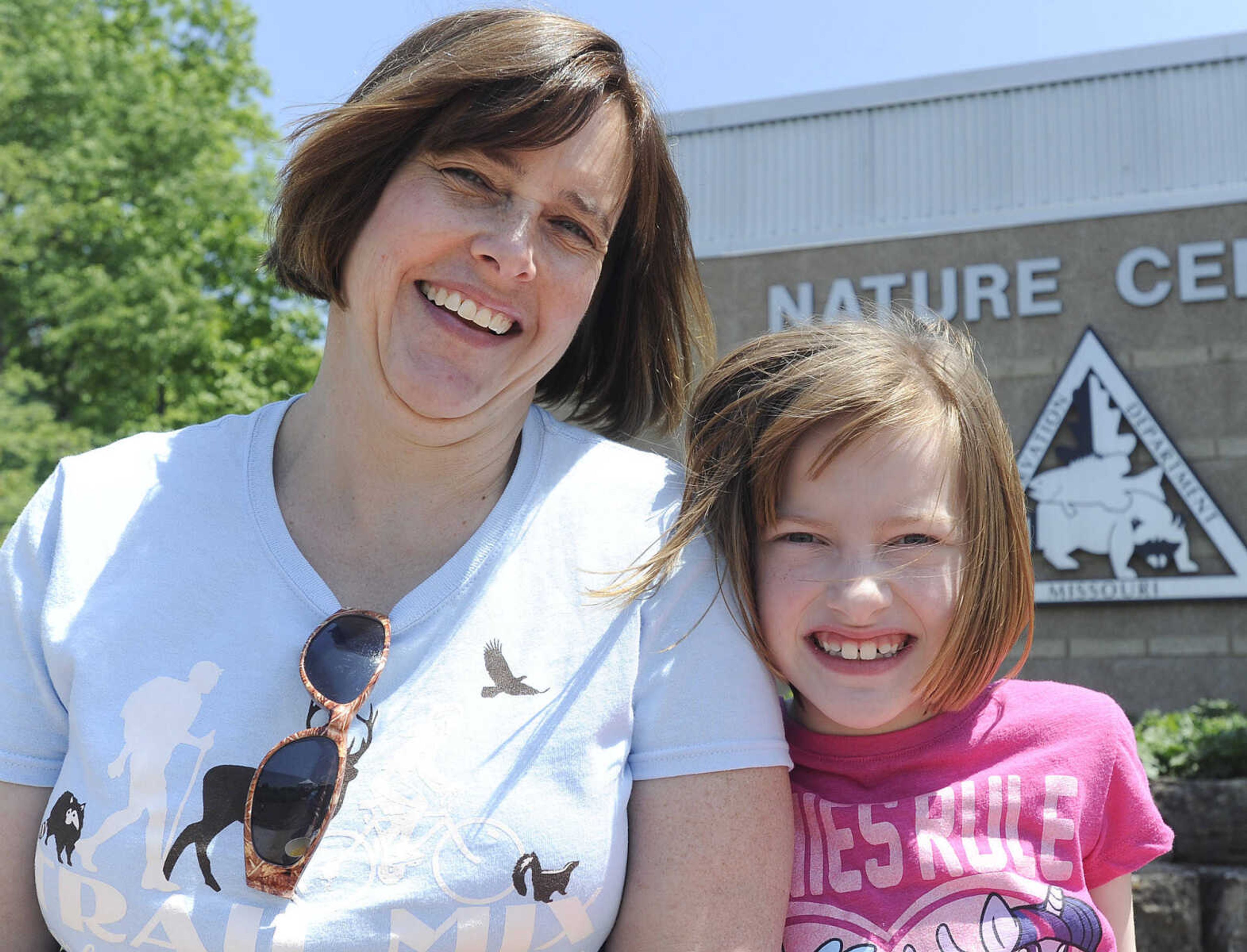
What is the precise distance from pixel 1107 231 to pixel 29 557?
10.9 meters

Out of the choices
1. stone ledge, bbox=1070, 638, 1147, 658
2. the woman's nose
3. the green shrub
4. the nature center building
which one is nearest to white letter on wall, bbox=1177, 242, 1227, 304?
the nature center building

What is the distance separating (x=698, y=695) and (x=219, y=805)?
0.60 metres

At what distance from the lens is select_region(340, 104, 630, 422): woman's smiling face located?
1.72 meters

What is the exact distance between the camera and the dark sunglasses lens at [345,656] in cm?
157

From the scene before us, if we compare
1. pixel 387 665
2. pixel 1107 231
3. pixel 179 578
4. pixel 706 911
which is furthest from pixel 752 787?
pixel 1107 231

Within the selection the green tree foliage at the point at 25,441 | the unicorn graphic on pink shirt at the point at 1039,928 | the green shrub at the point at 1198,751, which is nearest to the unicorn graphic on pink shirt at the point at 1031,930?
the unicorn graphic on pink shirt at the point at 1039,928

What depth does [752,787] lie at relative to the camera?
1.59 metres

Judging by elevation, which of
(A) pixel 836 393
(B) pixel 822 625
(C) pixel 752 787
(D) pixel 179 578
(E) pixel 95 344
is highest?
(A) pixel 836 393

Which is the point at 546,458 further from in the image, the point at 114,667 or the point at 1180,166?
the point at 1180,166

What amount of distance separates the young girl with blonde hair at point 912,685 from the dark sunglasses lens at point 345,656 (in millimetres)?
379

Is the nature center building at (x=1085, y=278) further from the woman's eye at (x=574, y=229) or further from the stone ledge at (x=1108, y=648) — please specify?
the woman's eye at (x=574, y=229)

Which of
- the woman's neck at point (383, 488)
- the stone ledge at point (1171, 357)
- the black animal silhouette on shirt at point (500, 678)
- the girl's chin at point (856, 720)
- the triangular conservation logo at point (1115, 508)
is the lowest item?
the triangular conservation logo at point (1115, 508)

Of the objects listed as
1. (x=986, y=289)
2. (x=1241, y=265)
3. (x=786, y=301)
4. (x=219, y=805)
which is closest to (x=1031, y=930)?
(x=219, y=805)

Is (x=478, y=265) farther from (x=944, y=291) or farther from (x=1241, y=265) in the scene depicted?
(x=1241, y=265)
